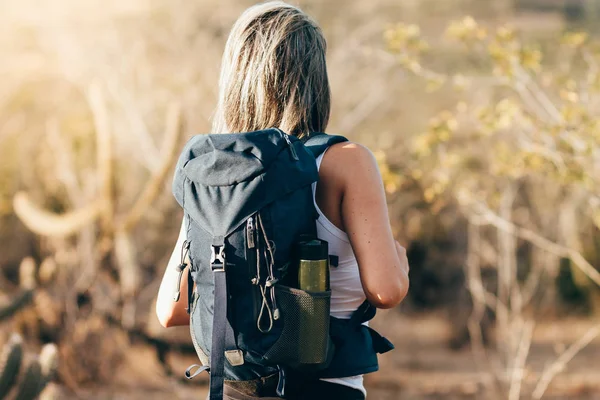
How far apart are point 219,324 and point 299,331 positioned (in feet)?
0.60

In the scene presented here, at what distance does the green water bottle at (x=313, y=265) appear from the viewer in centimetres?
181

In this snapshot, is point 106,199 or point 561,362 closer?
point 561,362

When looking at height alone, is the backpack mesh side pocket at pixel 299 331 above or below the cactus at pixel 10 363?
above

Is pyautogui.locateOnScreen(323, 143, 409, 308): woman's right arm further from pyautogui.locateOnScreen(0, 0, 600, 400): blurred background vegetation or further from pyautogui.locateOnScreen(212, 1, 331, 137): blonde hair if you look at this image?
pyautogui.locateOnScreen(0, 0, 600, 400): blurred background vegetation

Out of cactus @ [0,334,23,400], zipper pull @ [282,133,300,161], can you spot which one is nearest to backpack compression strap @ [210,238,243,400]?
zipper pull @ [282,133,300,161]

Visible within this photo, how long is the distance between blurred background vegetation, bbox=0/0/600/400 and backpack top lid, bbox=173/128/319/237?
4.73 meters

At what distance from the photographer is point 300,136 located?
80.2 inches

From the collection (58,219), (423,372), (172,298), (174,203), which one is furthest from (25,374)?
(423,372)

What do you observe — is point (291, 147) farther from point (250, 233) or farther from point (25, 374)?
point (25, 374)

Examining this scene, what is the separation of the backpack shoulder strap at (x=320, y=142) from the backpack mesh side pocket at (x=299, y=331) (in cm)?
33

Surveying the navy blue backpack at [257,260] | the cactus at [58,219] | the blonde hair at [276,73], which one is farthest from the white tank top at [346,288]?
the cactus at [58,219]

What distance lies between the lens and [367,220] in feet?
6.15

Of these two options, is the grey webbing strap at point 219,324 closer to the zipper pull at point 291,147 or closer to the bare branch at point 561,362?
the zipper pull at point 291,147

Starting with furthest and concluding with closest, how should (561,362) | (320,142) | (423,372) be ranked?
(423,372)
(561,362)
(320,142)
